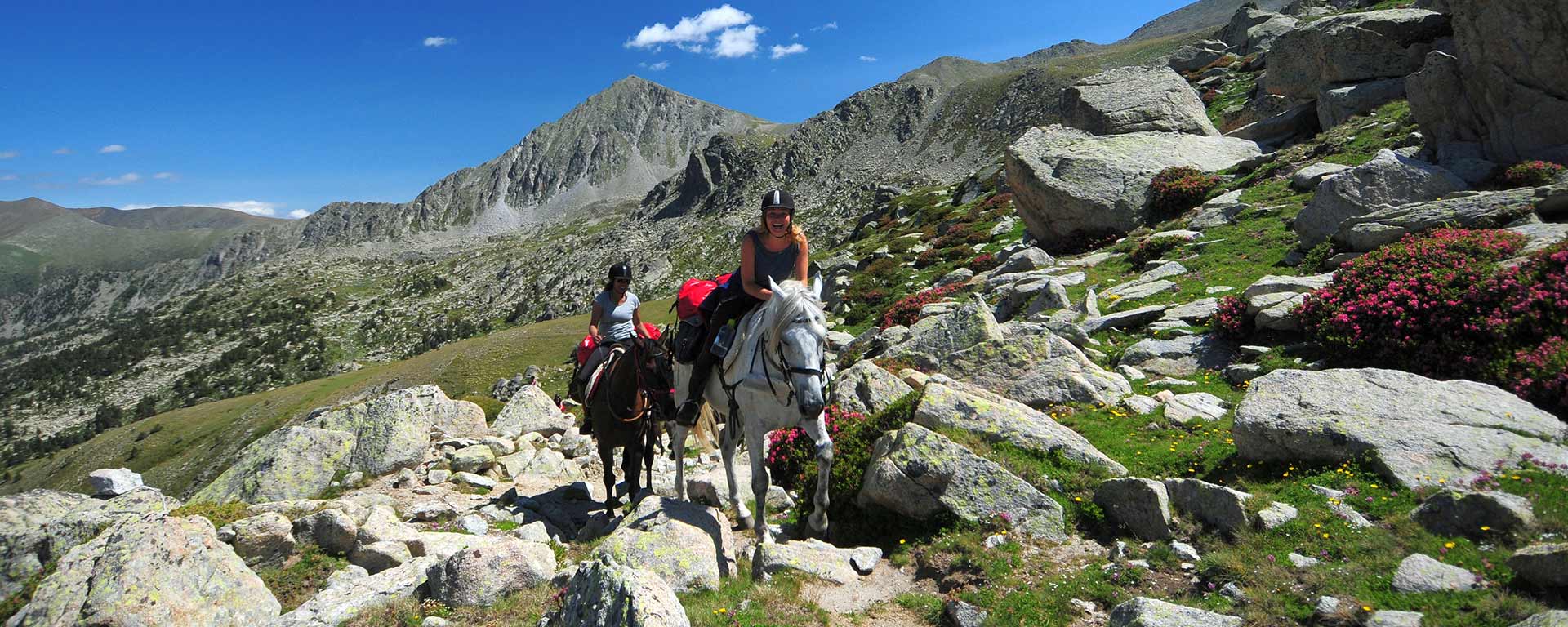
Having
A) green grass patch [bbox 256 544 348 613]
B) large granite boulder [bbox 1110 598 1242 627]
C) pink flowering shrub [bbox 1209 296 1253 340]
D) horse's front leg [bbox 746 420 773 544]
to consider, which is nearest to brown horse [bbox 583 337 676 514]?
horse's front leg [bbox 746 420 773 544]

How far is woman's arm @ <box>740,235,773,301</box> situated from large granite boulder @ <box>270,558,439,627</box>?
5.72 meters

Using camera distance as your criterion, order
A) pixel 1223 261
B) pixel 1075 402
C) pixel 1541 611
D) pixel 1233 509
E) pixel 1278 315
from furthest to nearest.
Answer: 1. pixel 1223 261
2. pixel 1278 315
3. pixel 1075 402
4. pixel 1233 509
5. pixel 1541 611

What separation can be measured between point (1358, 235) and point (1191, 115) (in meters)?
23.0

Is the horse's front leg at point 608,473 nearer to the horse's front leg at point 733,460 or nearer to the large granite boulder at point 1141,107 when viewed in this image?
the horse's front leg at point 733,460

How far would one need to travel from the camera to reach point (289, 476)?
1605 centimetres

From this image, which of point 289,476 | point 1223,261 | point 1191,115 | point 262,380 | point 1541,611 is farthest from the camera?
point 262,380

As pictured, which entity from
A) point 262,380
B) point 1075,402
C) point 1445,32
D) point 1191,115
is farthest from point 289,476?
point 262,380

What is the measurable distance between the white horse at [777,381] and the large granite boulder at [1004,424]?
263 centimetres

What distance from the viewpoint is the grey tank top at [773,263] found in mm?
9812

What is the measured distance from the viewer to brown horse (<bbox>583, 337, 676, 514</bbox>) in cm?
1293

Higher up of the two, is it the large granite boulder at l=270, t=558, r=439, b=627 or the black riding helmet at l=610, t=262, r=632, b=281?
the black riding helmet at l=610, t=262, r=632, b=281

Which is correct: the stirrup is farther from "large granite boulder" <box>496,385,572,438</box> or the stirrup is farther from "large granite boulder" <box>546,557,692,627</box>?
"large granite boulder" <box>496,385,572,438</box>

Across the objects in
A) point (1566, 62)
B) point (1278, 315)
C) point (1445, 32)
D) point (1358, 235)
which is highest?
point (1445, 32)

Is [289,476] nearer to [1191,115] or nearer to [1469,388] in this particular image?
[1469,388]
